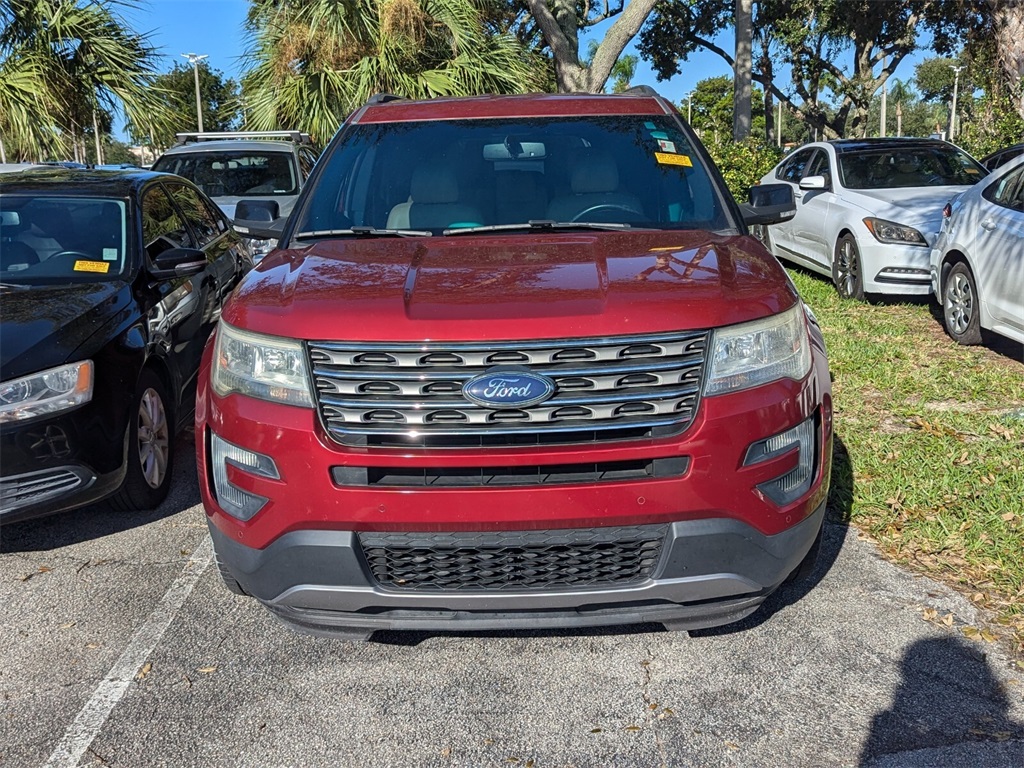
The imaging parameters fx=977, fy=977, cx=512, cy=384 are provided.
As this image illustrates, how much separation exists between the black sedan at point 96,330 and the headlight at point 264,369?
4.49ft

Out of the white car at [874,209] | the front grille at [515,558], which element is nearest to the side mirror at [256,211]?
the front grille at [515,558]

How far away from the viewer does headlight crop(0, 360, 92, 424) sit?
3.89 m

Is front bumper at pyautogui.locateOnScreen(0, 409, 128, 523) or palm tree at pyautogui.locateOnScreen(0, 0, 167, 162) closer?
front bumper at pyautogui.locateOnScreen(0, 409, 128, 523)

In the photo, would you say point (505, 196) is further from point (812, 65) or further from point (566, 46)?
point (812, 65)

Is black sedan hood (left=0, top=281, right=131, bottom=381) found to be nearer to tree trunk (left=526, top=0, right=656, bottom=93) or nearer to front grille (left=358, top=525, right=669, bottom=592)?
front grille (left=358, top=525, right=669, bottom=592)

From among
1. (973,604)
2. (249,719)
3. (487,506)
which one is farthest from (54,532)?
(973,604)

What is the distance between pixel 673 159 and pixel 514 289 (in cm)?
155

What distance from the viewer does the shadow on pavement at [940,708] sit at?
110 inches

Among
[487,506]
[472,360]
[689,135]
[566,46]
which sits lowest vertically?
[487,506]

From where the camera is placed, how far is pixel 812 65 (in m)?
31.5

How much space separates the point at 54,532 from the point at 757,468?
3.35 metres

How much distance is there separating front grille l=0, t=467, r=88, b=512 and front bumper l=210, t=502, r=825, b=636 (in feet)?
4.83

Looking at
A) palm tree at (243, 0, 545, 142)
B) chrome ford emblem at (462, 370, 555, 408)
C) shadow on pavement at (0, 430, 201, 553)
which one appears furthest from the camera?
palm tree at (243, 0, 545, 142)

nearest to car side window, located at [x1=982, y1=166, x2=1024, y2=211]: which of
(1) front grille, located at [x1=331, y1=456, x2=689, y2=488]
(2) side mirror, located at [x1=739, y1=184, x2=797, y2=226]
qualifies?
(2) side mirror, located at [x1=739, y1=184, x2=797, y2=226]
